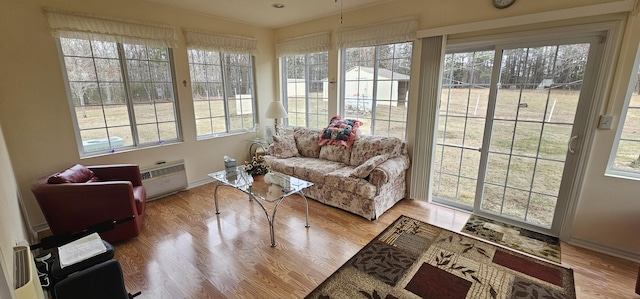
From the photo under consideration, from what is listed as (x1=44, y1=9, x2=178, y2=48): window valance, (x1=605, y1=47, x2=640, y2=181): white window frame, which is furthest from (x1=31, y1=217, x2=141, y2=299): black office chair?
(x1=605, y1=47, x2=640, y2=181): white window frame

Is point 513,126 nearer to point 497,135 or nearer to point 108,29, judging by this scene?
point 497,135

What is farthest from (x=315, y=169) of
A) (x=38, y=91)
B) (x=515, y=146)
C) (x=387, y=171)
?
(x=38, y=91)

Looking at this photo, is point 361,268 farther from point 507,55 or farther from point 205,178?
point 205,178

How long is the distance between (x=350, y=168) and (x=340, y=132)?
0.56 meters

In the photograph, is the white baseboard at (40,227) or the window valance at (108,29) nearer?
the window valance at (108,29)

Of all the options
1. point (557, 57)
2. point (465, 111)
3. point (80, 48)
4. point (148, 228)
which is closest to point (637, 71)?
point (557, 57)

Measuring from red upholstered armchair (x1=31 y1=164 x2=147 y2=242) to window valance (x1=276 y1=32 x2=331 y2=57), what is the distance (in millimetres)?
3023

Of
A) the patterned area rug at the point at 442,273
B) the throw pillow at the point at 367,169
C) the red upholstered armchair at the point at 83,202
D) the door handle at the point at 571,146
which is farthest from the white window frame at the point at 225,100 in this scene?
the door handle at the point at 571,146

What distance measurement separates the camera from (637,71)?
214 cm

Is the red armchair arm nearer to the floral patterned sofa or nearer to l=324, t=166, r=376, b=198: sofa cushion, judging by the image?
the floral patterned sofa

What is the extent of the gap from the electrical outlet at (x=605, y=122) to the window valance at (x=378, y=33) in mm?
1891

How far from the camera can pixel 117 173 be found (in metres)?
3.03

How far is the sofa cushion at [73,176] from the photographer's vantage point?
2.43m

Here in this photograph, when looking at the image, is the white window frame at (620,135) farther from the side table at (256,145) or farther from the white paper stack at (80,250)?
the side table at (256,145)
